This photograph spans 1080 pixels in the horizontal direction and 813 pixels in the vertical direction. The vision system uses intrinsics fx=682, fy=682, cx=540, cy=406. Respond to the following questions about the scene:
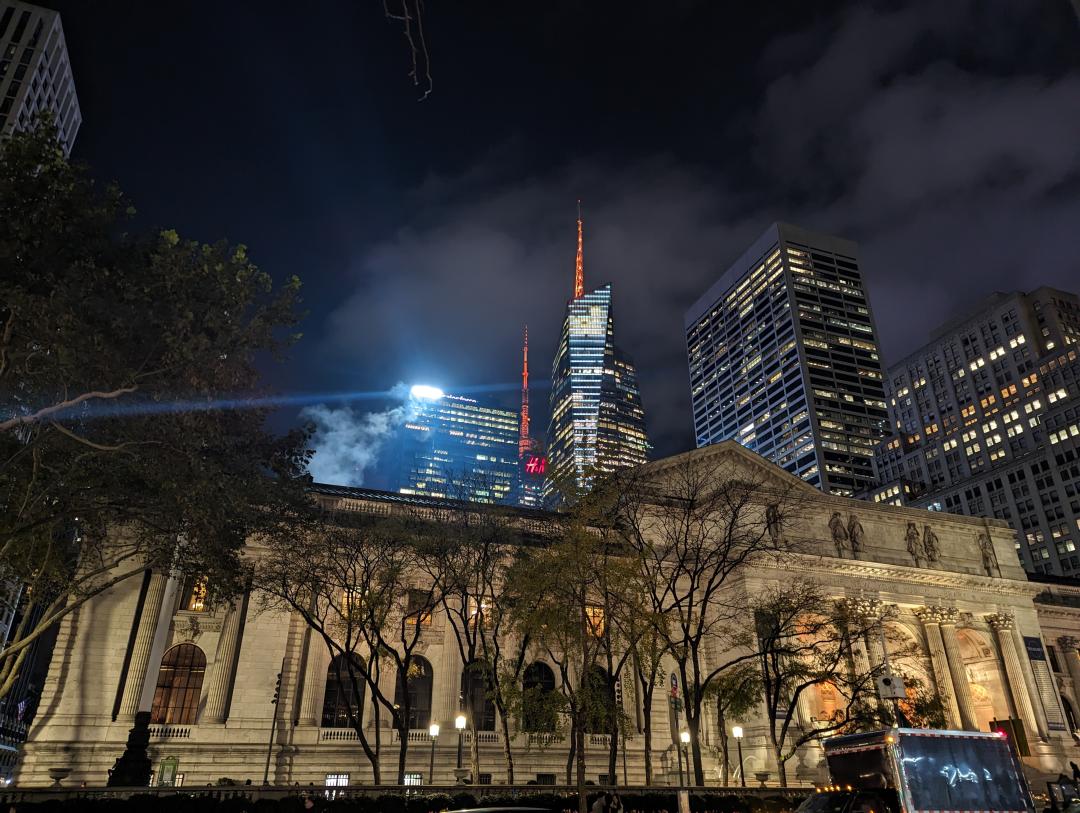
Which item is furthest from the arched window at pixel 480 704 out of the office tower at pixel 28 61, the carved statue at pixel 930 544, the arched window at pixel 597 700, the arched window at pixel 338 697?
the office tower at pixel 28 61

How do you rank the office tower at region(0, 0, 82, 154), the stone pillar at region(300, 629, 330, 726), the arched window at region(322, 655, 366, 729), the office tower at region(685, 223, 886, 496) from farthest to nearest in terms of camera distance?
1. the office tower at region(685, 223, 886, 496)
2. the office tower at region(0, 0, 82, 154)
3. the arched window at region(322, 655, 366, 729)
4. the stone pillar at region(300, 629, 330, 726)

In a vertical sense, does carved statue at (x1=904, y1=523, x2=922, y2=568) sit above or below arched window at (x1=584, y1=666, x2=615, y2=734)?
above

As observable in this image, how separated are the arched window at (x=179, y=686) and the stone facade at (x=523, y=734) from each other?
0.34 m

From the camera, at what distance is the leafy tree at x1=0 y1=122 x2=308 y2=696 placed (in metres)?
18.5

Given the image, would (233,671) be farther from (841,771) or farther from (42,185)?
(841,771)

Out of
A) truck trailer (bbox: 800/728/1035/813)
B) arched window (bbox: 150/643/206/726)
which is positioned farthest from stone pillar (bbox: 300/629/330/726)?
truck trailer (bbox: 800/728/1035/813)

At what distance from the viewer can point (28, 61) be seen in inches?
3575

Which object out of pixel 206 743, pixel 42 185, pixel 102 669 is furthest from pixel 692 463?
pixel 42 185

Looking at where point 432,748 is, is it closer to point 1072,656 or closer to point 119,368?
point 119,368

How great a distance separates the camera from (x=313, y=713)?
3791 centimetres

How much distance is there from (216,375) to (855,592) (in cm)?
4768

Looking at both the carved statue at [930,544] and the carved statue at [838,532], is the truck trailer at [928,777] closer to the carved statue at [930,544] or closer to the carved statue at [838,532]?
the carved statue at [838,532]

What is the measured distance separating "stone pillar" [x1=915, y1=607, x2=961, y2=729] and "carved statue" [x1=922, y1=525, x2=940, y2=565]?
4524 millimetres

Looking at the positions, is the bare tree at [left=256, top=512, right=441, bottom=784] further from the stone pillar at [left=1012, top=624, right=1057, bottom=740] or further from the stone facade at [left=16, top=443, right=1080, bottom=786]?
the stone pillar at [left=1012, top=624, right=1057, bottom=740]
